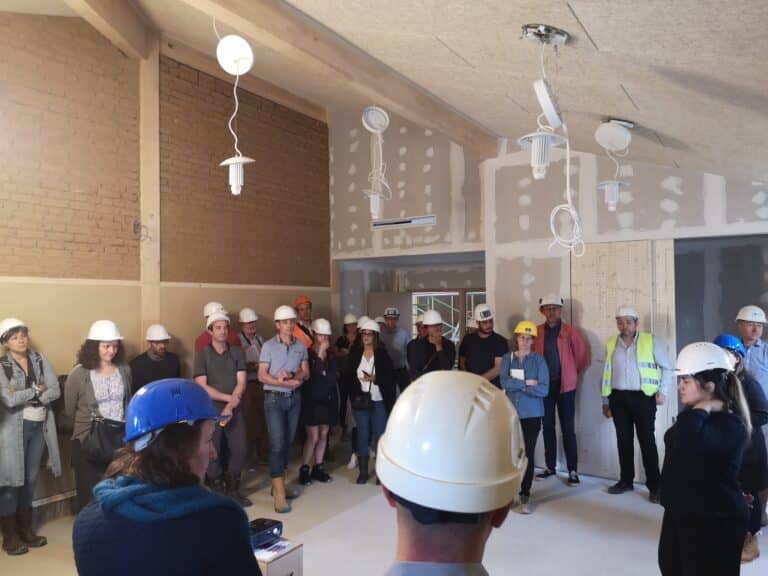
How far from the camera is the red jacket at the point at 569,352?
4.79 meters

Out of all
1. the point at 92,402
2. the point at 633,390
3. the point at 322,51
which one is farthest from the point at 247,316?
the point at 633,390

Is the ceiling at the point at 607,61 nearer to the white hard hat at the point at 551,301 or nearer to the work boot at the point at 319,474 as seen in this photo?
the white hard hat at the point at 551,301

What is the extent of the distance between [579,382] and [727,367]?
2.97 m

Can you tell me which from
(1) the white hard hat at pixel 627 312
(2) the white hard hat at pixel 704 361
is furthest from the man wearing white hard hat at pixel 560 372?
(2) the white hard hat at pixel 704 361

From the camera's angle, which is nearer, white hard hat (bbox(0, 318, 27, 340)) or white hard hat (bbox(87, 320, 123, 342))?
white hard hat (bbox(0, 318, 27, 340))

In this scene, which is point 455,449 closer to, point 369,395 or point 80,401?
point 80,401

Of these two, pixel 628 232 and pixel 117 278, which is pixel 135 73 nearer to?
pixel 117 278

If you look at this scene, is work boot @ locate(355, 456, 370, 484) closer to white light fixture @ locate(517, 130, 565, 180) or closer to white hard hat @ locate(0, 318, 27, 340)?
white hard hat @ locate(0, 318, 27, 340)

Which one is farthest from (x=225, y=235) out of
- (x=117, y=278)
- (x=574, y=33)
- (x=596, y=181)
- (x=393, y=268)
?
(x=574, y=33)

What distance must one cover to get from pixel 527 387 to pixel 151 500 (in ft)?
11.2

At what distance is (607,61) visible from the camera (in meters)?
2.19

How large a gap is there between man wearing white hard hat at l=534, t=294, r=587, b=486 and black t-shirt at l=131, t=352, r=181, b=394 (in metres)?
3.22

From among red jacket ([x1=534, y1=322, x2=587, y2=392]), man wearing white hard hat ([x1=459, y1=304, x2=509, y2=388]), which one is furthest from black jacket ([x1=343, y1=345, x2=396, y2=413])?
red jacket ([x1=534, y1=322, x2=587, y2=392])

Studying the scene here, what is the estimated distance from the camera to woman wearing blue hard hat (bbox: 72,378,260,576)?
1159mm
